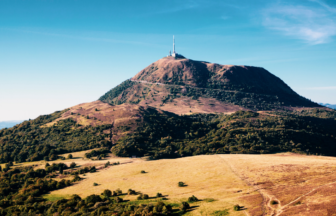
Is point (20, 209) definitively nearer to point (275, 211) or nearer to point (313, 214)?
point (275, 211)

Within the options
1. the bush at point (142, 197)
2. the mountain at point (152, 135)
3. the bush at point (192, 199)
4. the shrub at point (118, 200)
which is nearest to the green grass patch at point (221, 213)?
the bush at point (192, 199)

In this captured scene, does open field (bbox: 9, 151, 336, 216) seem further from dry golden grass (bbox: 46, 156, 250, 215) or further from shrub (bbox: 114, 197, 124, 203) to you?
shrub (bbox: 114, 197, 124, 203)

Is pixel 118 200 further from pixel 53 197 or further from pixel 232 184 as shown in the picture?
pixel 232 184

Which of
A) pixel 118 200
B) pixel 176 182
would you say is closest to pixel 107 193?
pixel 118 200

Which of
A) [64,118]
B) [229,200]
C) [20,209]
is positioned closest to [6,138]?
[64,118]

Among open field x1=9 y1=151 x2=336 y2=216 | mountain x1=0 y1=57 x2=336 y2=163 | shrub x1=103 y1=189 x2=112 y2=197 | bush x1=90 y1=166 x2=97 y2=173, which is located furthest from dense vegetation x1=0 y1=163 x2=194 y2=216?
mountain x1=0 y1=57 x2=336 y2=163
